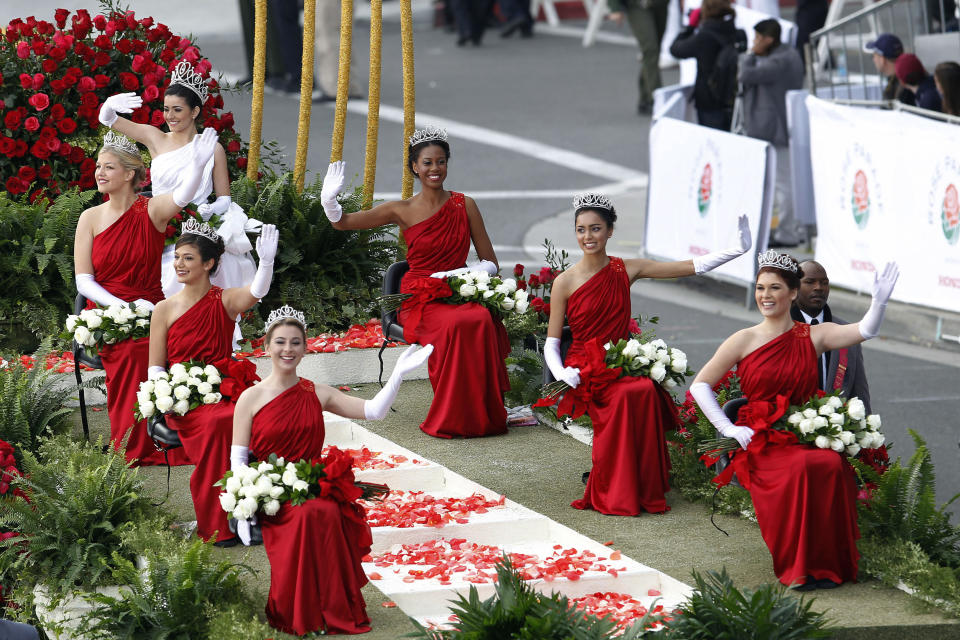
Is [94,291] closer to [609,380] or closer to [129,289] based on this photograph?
[129,289]

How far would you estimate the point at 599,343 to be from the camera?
25.8 ft

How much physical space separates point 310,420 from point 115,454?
1.66m

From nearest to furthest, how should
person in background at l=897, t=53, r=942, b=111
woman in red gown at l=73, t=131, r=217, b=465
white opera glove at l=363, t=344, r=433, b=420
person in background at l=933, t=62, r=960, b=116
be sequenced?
white opera glove at l=363, t=344, r=433, b=420 < woman in red gown at l=73, t=131, r=217, b=465 < person in background at l=933, t=62, r=960, b=116 < person in background at l=897, t=53, r=942, b=111

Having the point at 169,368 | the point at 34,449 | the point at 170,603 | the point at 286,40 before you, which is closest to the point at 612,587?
the point at 170,603

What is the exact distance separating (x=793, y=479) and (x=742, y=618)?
968 millimetres

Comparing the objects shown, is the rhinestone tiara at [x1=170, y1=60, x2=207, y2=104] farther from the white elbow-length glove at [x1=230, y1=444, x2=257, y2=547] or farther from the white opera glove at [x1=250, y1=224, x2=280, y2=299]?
the white elbow-length glove at [x1=230, y1=444, x2=257, y2=547]

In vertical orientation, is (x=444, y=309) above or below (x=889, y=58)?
below

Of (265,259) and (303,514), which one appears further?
(265,259)

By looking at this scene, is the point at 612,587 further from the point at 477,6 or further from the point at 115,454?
the point at 477,6

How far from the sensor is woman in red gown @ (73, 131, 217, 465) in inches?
337

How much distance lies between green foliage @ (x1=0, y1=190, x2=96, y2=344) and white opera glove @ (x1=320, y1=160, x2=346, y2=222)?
247 cm

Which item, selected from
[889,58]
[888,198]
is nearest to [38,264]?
[888,198]

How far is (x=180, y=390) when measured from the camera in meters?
7.45

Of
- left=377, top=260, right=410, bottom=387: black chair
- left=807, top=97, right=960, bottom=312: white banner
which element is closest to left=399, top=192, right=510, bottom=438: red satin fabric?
left=377, top=260, right=410, bottom=387: black chair
